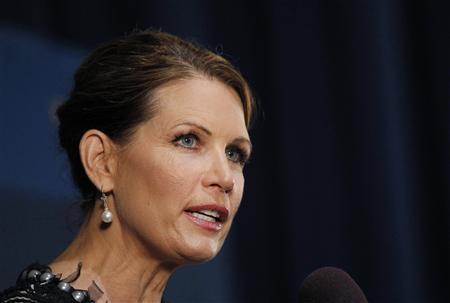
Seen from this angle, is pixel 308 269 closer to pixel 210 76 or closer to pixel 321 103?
pixel 321 103

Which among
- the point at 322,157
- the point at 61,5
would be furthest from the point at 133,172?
the point at 322,157

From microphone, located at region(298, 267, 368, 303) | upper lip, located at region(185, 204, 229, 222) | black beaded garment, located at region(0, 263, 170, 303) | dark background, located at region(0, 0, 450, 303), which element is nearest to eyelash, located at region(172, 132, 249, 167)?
upper lip, located at region(185, 204, 229, 222)

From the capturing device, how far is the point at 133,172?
63.7 inches

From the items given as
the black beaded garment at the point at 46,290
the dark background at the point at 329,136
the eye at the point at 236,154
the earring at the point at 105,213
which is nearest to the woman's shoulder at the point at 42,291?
the black beaded garment at the point at 46,290

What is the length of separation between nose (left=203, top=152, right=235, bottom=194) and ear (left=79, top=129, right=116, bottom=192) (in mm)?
179

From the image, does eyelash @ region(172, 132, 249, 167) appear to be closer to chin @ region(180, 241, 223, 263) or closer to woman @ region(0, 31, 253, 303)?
woman @ region(0, 31, 253, 303)

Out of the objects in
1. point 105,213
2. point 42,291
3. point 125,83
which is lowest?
point 42,291

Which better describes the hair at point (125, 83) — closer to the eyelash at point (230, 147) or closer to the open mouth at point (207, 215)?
the eyelash at point (230, 147)

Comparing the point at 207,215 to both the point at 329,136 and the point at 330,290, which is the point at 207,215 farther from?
the point at 329,136

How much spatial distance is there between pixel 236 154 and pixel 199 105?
127mm

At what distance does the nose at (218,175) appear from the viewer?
160cm

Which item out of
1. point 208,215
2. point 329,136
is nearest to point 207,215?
point 208,215

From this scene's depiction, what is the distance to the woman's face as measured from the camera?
1590 mm

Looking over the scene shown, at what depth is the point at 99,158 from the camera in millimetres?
1670
